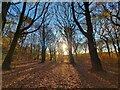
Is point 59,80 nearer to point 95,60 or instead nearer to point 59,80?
point 59,80

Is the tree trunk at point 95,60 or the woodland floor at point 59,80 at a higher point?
the tree trunk at point 95,60

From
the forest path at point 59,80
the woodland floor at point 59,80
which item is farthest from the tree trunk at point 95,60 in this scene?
the forest path at point 59,80

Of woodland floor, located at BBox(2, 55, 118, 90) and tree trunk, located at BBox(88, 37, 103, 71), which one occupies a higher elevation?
tree trunk, located at BBox(88, 37, 103, 71)

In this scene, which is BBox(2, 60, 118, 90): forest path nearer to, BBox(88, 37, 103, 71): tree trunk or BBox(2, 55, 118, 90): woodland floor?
BBox(2, 55, 118, 90): woodland floor

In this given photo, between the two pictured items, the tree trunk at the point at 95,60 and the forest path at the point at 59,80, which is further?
the tree trunk at the point at 95,60

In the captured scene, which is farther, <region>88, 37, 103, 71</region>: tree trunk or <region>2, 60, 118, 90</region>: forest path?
<region>88, 37, 103, 71</region>: tree trunk

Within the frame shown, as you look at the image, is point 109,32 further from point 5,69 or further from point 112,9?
point 5,69

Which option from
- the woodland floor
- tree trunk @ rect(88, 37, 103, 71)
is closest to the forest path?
the woodland floor

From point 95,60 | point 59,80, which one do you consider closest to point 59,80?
point 59,80

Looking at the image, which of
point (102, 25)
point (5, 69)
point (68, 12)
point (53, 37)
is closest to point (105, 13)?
point (68, 12)

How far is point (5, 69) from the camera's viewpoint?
42.2ft

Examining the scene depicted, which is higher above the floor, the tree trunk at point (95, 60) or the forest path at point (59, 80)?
the tree trunk at point (95, 60)

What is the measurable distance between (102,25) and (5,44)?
21.0m

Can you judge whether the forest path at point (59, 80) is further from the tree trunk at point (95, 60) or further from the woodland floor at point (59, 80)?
the tree trunk at point (95, 60)
